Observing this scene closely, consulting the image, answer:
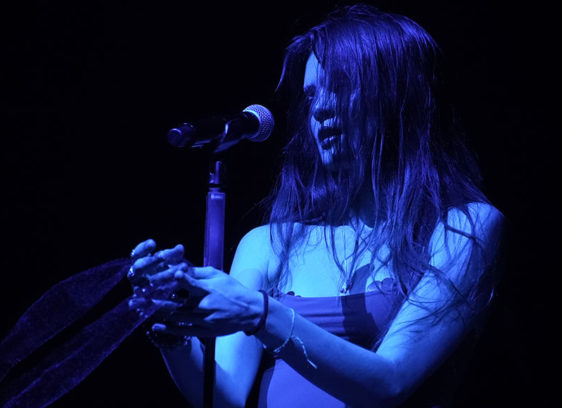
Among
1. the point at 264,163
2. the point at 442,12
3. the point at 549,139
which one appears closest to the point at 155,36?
the point at 264,163

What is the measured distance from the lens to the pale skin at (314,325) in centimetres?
116

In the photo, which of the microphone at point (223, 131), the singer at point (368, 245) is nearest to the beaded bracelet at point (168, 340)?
the singer at point (368, 245)

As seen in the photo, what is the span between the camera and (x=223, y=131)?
119 cm

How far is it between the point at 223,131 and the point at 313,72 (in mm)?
688

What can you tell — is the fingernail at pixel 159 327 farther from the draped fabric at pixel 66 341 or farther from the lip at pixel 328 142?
the lip at pixel 328 142

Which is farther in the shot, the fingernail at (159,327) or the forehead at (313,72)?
the forehead at (313,72)

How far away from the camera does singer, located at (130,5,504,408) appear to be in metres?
1.46

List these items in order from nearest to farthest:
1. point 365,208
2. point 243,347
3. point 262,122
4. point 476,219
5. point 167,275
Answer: point 167,275 < point 262,122 < point 476,219 < point 243,347 < point 365,208

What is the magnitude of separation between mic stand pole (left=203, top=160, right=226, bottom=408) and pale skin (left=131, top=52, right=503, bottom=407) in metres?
0.04

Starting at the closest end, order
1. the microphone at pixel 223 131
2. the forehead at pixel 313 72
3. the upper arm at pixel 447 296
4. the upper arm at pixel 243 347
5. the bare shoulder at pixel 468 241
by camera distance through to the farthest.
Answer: the microphone at pixel 223 131 → the upper arm at pixel 447 296 → the bare shoulder at pixel 468 241 → the upper arm at pixel 243 347 → the forehead at pixel 313 72

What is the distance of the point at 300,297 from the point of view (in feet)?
5.67

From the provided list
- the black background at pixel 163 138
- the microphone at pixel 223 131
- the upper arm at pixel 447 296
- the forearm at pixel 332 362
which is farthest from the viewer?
the black background at pixel 163 138

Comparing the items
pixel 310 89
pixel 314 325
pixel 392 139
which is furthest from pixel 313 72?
pixel 314 325

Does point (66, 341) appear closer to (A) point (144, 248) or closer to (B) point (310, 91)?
(A) point (144, 248)
